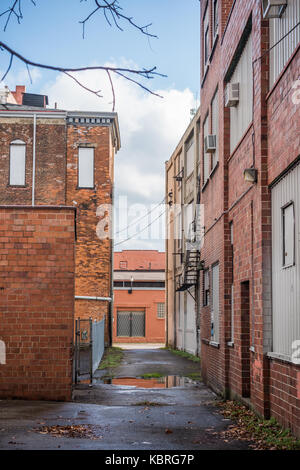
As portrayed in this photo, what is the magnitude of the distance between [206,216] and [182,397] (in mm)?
5270

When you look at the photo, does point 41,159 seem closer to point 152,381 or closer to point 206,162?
point 206,162

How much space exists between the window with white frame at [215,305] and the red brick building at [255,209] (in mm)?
24

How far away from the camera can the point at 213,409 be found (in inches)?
453

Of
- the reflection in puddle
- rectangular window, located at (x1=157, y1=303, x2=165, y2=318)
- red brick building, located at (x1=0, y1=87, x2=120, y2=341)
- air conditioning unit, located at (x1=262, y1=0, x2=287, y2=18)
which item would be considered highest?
red brick building, located at (x1=0, y1=87, x2=120, y2=341)

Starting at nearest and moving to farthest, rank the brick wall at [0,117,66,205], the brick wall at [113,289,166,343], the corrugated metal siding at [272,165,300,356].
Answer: the corrugated metal siding at [272,165,300,356] < the brick wall at [0,117,66,205] < the brick wall at [113,289,166,343]

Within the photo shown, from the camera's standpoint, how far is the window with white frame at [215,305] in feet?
48.4

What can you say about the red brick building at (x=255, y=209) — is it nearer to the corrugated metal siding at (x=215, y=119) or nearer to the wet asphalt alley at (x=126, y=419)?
the corrugated metal siding at (x=215, y=119)

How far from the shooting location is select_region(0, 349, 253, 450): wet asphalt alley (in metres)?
7.62

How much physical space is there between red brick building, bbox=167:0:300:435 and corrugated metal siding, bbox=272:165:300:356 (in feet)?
0.04

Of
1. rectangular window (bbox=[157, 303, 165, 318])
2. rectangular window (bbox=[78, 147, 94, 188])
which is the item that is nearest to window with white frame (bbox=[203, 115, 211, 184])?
rectangular window (bbox=[78, 147, 94, 188])

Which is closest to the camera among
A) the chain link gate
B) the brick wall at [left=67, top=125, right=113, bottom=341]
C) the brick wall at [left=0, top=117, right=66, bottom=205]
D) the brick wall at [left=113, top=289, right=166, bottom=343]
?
the chain link gate

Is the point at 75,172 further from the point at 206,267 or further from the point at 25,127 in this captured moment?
the point at 206,267

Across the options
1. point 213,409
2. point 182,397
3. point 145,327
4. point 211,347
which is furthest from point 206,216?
point 145,327

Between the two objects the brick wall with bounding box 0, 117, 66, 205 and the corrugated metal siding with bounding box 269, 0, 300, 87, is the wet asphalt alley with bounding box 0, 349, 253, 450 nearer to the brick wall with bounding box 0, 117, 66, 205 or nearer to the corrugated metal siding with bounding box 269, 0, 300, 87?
the corrugated metal siding with bounding box 269, 0, 300, 87
